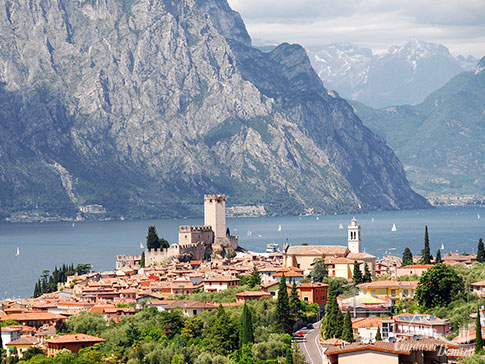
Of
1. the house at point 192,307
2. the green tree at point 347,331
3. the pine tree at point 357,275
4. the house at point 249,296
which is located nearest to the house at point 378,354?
the green tree at point 347,331

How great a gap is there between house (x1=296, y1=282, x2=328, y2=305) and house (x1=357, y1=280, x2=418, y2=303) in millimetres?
4392

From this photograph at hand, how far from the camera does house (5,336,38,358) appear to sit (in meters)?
82.9

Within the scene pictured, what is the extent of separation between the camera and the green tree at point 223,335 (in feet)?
246

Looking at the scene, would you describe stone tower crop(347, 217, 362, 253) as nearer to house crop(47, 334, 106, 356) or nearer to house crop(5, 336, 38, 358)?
house crop(47, 334, 106, 356)

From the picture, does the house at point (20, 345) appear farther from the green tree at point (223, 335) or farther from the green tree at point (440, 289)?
the green tree at point (440, 289)

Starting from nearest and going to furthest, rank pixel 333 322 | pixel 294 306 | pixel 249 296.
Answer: pixel 333 322 → pixel 294 306 → pixel 249 296

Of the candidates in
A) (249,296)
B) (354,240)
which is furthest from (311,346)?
(354,240)

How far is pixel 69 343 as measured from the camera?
80.1 metres

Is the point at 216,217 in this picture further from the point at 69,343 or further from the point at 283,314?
the point at 283,314

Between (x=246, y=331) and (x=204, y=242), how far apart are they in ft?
233

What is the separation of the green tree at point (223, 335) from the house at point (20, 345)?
49.6 ft

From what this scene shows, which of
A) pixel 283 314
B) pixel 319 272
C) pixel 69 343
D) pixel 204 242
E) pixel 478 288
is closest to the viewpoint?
pixel 478 288

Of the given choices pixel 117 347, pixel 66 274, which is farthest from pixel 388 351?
pixel 66 274

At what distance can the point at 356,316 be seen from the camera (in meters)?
77.9
